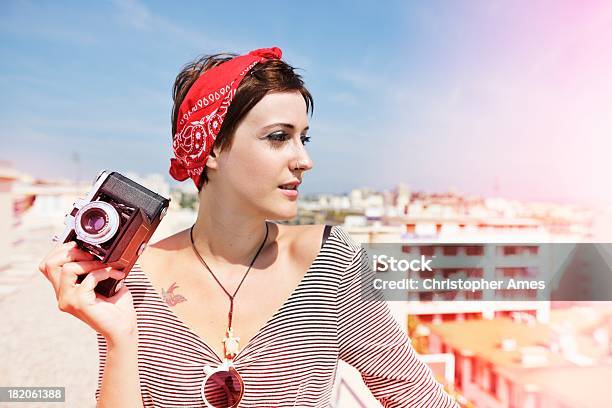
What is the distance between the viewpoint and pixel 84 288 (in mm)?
676

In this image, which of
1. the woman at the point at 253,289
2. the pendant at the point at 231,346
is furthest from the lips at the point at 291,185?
the pendant at the point at 231,346

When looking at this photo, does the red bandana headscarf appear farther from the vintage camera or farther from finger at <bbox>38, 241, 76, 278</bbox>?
finger at <bbox>38, 241, 76, 278</bbox>

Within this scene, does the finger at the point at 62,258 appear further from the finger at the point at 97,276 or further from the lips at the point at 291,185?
the lips at the point at 291,185

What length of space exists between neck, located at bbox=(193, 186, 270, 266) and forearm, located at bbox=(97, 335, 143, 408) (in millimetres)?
260

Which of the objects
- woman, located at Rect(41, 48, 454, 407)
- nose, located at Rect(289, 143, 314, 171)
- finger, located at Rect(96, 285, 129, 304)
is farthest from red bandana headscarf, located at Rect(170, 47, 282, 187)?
finger, located at Rect(96, 285, 129, 304)

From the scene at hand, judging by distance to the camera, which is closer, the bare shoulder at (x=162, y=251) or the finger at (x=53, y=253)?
the finger at (x=53, y=253)

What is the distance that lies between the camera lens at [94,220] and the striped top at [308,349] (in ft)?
0.68

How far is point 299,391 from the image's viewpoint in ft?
2.75

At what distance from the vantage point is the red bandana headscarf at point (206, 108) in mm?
813

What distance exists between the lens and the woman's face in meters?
0.82

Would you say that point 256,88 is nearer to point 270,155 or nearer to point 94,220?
point 270,155

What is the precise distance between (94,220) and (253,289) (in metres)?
0.33

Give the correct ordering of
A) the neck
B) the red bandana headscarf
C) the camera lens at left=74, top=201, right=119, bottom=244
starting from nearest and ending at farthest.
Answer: the camera lens at left=74, top=201, right=119, bottom=244 → the red bandana headscarf → the neck

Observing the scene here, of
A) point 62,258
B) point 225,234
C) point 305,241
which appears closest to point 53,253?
point 62,258
